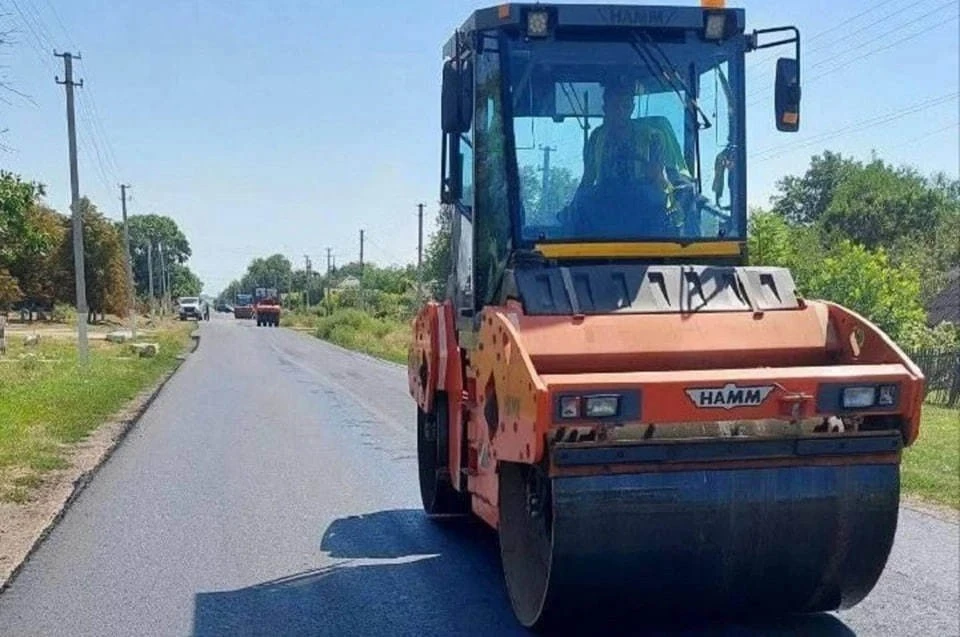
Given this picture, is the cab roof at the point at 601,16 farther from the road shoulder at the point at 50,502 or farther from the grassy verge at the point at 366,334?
the grassy verge at the point at 366,334

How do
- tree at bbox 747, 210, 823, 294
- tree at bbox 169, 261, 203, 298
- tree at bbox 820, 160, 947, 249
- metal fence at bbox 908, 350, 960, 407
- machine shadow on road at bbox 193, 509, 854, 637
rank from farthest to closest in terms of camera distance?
1. tree at bbox 169, 261, 203, 298
2. tree at bbox 820, 160, 947, 249
3. tree at bbox 747, 210, 823, 294
4. metal fence at bbox 908, 350, 960, 407
5. machine shadow on road at bbox 193, 509, 854, 637

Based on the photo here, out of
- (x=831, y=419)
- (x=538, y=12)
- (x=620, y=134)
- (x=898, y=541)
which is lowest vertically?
(x=898, y=541)

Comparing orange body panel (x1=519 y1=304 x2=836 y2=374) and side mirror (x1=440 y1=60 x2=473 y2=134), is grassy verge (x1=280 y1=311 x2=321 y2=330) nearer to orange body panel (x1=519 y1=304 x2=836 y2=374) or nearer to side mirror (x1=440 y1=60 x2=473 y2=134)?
side mirror (x1=440 y1=60 x2=473 y2=134)

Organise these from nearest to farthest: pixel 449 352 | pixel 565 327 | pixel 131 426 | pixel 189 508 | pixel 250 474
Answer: pixel 565 327
pixel 449 352
pixel 189 508
pixel 250 474
pixel 131 426

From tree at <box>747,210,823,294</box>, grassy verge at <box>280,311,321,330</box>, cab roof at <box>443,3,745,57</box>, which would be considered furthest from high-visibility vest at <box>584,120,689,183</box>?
grassy verge at <box>280,311,321,330</box>

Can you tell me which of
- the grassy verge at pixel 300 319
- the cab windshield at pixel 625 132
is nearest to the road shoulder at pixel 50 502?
the cab windshield at pixel 625 132

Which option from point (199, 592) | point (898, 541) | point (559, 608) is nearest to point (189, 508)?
point (199, 592)

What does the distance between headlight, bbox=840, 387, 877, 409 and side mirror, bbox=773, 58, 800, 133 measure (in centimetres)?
193

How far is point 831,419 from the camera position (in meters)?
4.70

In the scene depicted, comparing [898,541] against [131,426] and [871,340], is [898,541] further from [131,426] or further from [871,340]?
[131,426]

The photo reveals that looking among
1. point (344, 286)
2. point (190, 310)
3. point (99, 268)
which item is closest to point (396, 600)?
point (99, 268)

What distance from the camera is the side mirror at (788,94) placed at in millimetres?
5930

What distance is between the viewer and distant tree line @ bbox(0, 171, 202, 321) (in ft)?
58.5

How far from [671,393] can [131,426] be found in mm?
10748
